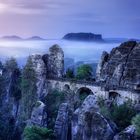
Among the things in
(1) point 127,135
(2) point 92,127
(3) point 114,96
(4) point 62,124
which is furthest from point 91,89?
(1) point 127,135

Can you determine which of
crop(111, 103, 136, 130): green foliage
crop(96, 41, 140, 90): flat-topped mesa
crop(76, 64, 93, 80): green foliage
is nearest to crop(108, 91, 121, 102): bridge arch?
crop(96, 41, 140, 90): flat-topped mesa

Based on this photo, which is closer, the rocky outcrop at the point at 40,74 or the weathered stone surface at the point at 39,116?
the weathered stone surface at the point at 39,116

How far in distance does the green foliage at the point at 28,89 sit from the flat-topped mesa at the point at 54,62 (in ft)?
6.53

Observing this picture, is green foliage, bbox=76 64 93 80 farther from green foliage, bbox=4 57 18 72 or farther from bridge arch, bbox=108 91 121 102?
green foliage, bbox=4 57 18 72

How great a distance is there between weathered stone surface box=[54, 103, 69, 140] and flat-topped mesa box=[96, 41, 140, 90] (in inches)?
253

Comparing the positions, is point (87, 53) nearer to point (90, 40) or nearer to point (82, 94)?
point (90, 40)

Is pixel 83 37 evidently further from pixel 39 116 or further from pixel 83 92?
pixel 39 116

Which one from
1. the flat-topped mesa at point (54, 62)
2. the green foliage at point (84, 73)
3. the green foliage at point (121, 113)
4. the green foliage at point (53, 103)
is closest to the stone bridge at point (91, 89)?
the green foliage at point (53, 103)

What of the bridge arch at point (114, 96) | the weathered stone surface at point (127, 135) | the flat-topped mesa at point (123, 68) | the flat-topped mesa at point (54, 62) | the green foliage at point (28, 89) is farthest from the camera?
the flat-topped mesa at point (54, 62)

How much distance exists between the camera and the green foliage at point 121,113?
152 feet

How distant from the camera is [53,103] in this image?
2245 inches

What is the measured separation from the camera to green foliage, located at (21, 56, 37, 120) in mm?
58156

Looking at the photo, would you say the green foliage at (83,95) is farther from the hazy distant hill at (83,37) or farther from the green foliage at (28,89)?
the hazy distant hill at (83,37)

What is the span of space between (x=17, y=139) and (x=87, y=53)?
33.7 metres
